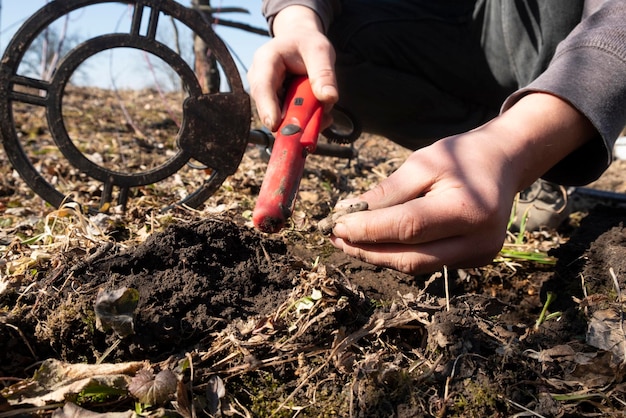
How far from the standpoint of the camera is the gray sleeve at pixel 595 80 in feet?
5.10

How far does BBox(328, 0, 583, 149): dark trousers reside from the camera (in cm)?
300

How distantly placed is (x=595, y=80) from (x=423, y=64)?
1615 millimetres

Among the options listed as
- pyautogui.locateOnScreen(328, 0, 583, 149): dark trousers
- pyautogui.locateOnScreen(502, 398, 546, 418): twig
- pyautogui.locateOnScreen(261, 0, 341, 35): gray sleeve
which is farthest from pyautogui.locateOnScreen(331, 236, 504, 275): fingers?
pyautogui.locateOnScreen(328, 0, 583, 149): dark trousers

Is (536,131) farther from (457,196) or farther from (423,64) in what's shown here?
(423,64)

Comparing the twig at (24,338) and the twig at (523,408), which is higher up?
the twig at (24,338)

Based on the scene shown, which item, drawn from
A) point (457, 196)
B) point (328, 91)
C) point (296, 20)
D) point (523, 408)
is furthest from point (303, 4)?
point (523, 408)

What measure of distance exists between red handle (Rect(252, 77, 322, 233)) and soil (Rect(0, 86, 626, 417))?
11 cm

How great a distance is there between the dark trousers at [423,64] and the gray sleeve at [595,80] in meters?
1.11

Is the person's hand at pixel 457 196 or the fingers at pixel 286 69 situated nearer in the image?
the person's hand at pixel 457 196

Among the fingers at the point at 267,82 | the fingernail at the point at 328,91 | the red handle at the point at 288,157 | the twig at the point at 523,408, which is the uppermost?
the fingers at the point at 267,82

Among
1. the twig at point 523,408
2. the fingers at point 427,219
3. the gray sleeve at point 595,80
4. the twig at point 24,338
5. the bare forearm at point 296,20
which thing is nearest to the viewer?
the twig at point 523,408

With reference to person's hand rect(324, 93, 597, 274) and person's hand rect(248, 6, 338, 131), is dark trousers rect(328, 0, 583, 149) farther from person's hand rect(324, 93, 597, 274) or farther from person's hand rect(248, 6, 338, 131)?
person's hand rect(324, 93, 597, 274)

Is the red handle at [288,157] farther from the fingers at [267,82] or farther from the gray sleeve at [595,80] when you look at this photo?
the gray sleeve at [595,80]

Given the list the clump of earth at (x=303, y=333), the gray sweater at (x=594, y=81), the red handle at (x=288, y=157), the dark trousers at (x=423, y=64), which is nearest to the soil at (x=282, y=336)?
the clump of earth at (x=303, y=333)
